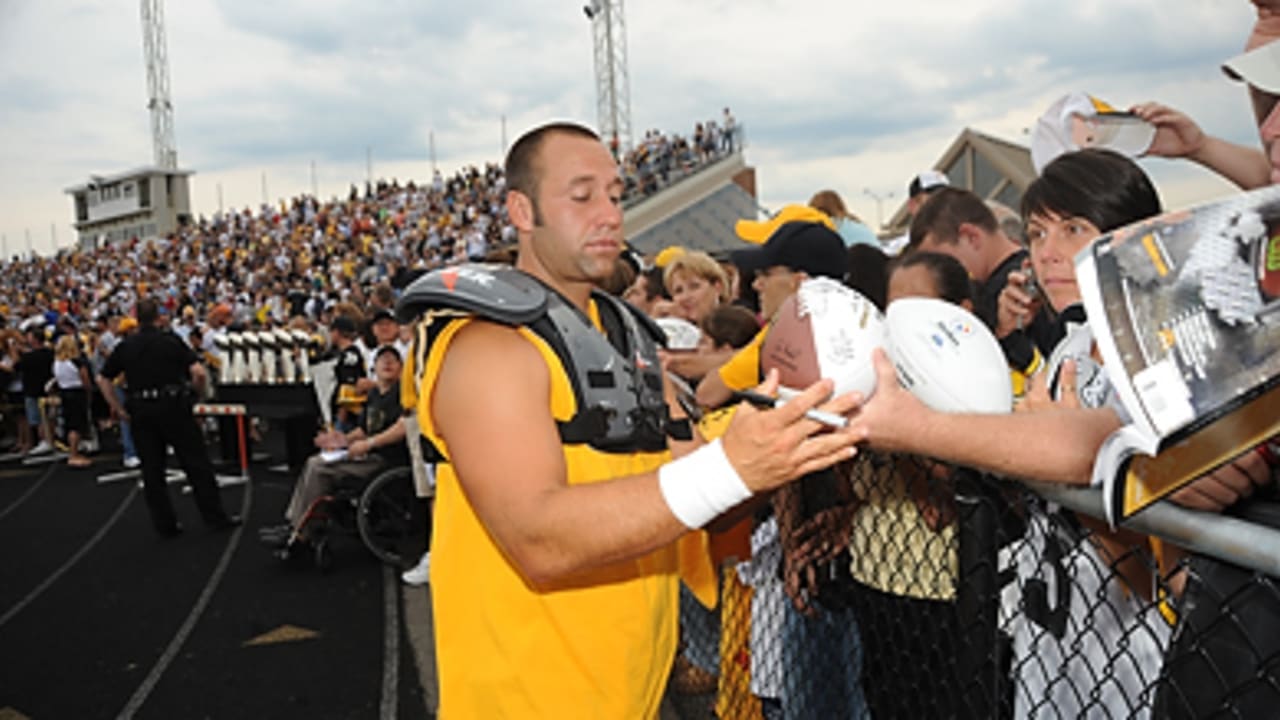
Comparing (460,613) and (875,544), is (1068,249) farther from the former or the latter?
(460,613)

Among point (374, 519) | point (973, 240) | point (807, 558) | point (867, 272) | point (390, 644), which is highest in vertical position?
point (973, 240)

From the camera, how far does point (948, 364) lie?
1663 mm

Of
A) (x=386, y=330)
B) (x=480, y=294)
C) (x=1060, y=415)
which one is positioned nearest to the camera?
(x=1060, y=415)

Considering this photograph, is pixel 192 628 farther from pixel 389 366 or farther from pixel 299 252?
pixel 299 252

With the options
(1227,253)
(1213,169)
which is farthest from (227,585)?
(1227,253)

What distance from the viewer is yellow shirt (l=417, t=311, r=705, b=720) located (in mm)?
1948

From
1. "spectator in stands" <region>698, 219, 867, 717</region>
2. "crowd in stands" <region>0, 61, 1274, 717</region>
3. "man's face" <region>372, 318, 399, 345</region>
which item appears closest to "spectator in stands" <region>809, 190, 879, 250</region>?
"crowd in stands" <region>0, 61, 1274, 717</region>

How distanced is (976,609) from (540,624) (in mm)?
982

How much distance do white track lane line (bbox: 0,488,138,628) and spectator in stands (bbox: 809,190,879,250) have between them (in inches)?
253

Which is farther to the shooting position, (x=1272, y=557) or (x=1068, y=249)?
(x=1068, y=249)

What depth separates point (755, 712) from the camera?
3.70 metres

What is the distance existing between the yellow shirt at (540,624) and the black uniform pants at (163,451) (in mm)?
7849

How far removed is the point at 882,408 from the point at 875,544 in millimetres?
1413

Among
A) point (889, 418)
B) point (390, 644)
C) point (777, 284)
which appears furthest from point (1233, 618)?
point (390, 644)
